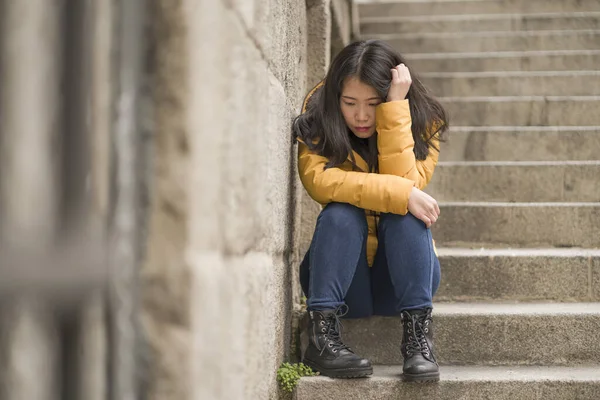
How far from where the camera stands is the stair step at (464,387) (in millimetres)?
2232

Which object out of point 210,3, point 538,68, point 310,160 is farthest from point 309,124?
point 538,68

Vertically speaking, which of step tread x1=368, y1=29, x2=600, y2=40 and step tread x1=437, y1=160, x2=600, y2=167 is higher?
step tread x1=368, y1=29, x2=600, y2=40

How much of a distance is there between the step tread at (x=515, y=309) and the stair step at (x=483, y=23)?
2938 mm

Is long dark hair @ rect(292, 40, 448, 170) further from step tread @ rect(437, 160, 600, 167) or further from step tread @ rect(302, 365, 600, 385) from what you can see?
step tread @ rect(437, 160, 600, 167)

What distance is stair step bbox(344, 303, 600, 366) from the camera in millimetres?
2516

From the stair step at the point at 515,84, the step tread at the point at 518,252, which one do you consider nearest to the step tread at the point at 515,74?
the stair step at the point at 515,84

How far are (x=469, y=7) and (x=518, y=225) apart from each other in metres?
2.98

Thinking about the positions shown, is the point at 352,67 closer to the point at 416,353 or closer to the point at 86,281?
the point at 416,353

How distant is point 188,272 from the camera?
→ 0.92 metres

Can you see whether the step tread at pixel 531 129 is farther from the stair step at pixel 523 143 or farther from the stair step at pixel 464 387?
the stair step at pixel 464 387

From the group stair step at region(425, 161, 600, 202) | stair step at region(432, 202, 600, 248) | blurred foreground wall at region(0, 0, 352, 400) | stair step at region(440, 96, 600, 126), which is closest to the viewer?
blurred foreground wall at region(0, 0, 352, 400)

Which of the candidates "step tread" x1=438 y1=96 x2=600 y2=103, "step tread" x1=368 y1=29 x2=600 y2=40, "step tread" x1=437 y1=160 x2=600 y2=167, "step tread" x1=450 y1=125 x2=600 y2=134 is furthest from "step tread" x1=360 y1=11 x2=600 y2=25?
"step tread" x1=437 y1=160 x2=600 y2=167

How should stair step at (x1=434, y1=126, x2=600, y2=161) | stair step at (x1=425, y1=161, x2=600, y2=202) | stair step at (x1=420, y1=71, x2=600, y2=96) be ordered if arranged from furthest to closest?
stair step at (x1=420, y1=71, x2=600, y2=96) → stair step at (x1=434, y1=126, x2=600, y2=161) → stair step at (x1=425, y1=161, x2=600, y2=202)

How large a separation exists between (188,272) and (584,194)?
2.96 m
